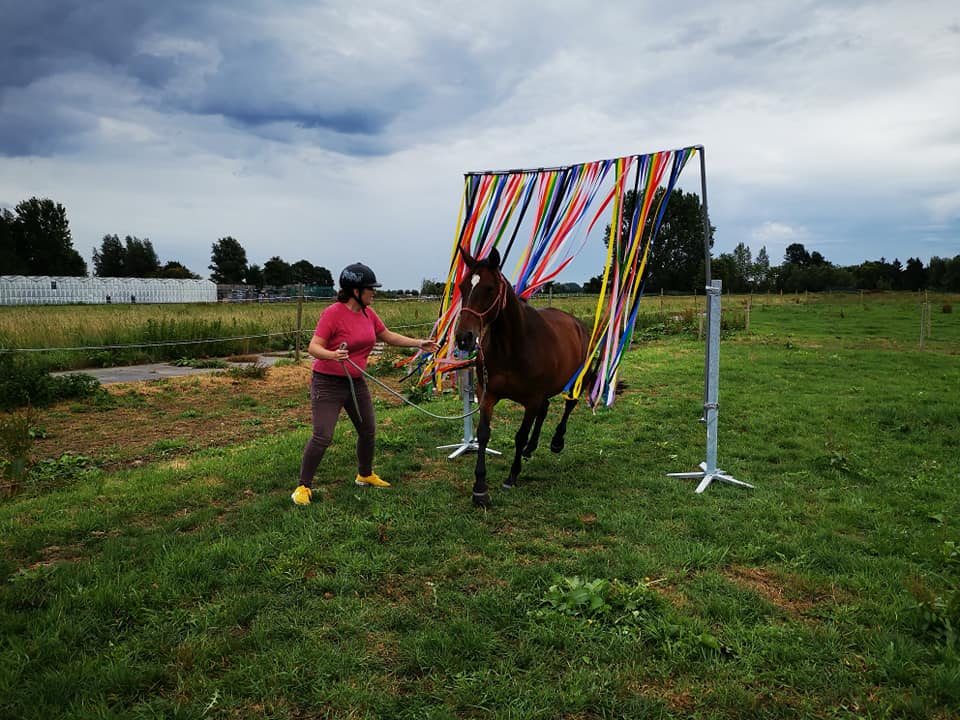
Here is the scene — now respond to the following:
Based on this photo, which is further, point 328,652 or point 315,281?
point 315,281

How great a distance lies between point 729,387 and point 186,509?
29.0 ft

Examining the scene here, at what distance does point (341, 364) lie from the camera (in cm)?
493

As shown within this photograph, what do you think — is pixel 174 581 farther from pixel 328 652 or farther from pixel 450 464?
pixel 450 464

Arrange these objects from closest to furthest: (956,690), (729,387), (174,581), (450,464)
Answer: (956,690) → (174,581) → (450,464) → (729,387)

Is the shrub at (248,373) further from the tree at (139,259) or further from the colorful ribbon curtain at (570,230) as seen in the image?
the tree at (139,259)

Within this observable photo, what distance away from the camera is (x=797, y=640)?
2.91 meters

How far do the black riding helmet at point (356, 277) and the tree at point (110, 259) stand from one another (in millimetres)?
101646

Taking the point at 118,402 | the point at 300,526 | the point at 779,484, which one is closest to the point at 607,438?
the point at 779,484

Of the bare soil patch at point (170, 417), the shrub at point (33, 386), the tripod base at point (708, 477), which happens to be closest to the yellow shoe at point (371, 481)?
the bare soil patch at point (170, 417)

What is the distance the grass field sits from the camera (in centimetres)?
256

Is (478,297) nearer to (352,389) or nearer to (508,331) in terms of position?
(508,331)

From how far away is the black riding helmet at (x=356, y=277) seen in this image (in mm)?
4879

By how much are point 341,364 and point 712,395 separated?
3.52 metres

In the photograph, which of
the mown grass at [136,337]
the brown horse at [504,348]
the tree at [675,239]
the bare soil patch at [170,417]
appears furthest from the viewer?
the mown grass at [136,337]
